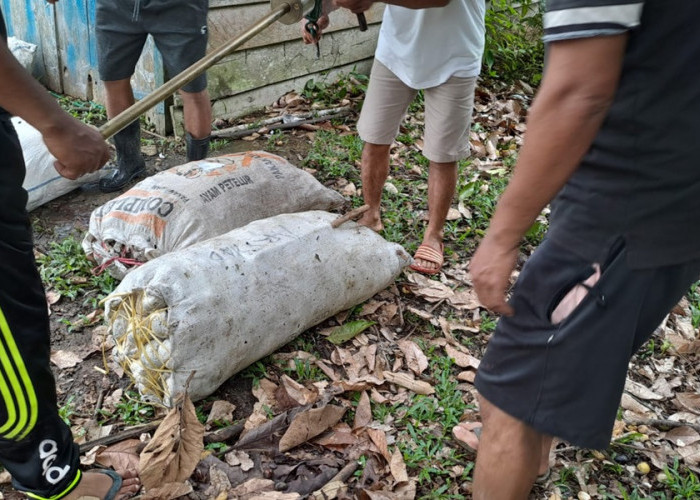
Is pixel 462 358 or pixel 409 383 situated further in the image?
pixel 462 358

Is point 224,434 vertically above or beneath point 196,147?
beneath

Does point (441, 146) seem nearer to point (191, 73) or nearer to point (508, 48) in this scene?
point (191, 73)

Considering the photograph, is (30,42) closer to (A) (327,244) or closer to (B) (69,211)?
(B) (69,211)

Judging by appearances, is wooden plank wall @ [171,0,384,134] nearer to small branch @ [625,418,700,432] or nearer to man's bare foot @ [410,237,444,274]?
man's bare foot @ [410,237,444,274]

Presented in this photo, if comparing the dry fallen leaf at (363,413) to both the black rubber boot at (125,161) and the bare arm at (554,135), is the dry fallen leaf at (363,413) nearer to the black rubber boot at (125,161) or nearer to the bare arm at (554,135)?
the bare arm at (554,135)

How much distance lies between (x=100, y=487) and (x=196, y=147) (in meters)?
2.55

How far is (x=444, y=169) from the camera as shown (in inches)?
151

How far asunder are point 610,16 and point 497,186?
3.67 meters

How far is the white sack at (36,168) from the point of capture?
12.5 ft

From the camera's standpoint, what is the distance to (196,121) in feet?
13.8

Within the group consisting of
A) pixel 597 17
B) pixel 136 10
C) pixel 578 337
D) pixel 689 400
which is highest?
pixel 597 17

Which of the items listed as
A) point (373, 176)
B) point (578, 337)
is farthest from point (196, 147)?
point (578, 337)

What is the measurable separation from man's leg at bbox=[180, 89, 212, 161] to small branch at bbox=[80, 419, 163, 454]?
2154mm

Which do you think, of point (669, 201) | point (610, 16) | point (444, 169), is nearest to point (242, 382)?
point (444, 169)
